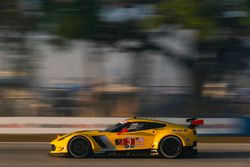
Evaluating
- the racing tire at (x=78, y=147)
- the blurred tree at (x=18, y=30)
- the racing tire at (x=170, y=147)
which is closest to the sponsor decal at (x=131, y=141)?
the racing tire at (x=170, y=147)

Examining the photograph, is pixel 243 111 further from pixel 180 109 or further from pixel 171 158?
pixel 171 158

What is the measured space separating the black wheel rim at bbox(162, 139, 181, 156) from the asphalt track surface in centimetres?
22

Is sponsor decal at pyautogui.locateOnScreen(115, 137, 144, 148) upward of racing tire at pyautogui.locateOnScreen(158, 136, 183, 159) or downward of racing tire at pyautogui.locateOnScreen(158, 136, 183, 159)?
upward

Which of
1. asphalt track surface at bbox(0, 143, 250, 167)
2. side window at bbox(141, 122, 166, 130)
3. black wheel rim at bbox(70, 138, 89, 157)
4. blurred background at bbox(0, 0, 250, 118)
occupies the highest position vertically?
blurred background at bbox(0, 0, 250, 118)

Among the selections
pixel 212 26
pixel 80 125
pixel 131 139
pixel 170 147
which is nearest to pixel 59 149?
pixel 131 139

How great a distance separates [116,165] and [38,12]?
12.5m

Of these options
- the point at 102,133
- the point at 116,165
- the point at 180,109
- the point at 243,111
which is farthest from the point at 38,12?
the point at 116,165

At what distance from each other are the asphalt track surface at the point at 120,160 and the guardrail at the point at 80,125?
4576mm

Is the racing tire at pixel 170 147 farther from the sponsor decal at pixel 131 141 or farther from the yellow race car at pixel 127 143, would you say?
the sponsor decal at pixel 131 141

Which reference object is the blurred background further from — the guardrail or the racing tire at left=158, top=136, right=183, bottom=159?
the racing tire at left=158, top=136, right=183, bottom=159

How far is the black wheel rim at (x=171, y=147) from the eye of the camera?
12.6 meters

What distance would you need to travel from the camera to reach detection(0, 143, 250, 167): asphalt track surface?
11.5 meters

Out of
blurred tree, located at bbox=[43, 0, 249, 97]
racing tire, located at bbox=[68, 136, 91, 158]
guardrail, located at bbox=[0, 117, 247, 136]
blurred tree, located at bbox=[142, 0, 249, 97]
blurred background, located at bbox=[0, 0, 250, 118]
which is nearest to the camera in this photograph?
racing tire, located at bbox=[68, 136, 91, 158]

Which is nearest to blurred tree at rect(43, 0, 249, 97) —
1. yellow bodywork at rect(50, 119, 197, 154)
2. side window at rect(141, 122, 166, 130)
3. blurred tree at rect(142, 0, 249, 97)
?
blurred tree at rect(142, 0, 249, 97)
